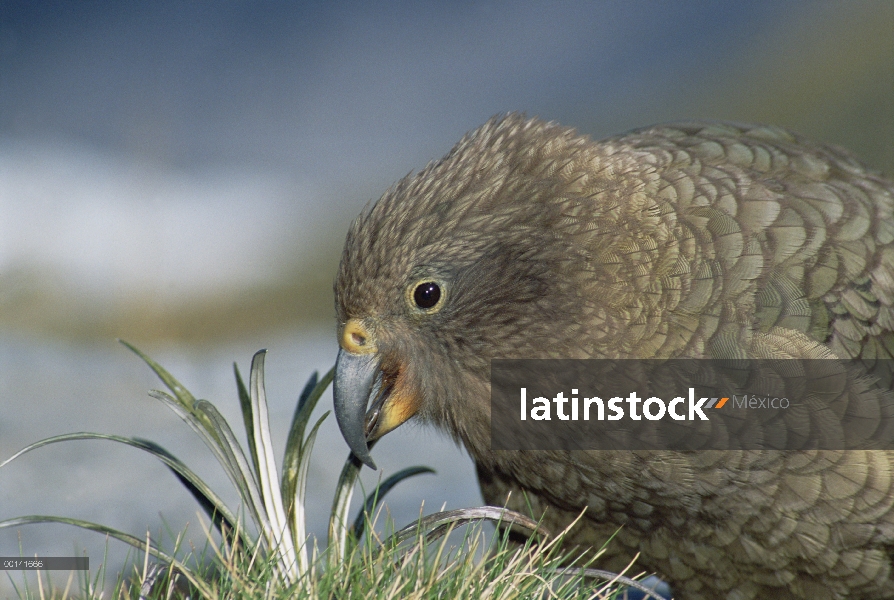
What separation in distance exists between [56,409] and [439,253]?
98.1 inches

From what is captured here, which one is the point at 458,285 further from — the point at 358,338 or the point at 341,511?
the point at 341,511

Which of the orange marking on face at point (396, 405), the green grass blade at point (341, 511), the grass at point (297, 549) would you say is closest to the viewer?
the grass at point (297, 549)

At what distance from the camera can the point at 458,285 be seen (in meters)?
1.69

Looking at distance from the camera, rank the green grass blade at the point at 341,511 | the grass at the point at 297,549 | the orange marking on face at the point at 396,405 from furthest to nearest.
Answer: the orange marking on face at the point at 396,405
the green grass blade at the point at 341,511
the grass at the point at 297,549

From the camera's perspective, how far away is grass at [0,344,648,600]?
4.88 ft

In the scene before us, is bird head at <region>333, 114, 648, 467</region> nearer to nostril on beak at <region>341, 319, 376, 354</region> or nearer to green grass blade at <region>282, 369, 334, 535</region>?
nostril on beak at <region>341, 319, 376, 354</region>

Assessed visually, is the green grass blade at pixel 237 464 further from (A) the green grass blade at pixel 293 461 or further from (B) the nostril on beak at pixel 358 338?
(B) the nostril on beak at pixel 358 338

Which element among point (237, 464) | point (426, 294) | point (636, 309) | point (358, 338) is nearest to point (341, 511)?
point (237, 464)

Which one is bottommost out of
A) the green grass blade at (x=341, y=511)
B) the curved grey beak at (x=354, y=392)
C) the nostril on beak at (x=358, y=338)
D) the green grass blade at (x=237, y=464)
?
the green grass blade at (x=341, y=511)

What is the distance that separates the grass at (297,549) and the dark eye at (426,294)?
36cm

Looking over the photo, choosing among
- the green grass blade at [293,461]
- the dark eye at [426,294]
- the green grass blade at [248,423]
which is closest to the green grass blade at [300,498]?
the green grass blade at [293,461]

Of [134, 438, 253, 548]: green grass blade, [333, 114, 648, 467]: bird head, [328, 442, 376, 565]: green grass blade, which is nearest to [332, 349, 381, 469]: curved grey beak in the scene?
[333, 114, 648, 467]: bird head

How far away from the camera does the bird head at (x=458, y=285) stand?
1.69 m

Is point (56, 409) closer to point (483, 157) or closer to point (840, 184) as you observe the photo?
point (483, 157)
